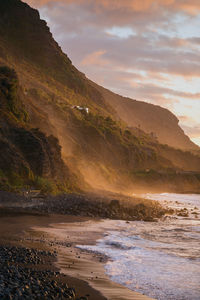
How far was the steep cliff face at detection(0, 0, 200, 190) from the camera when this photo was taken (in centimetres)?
3956

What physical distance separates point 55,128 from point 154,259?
55.7m

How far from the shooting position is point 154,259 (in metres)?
16.3

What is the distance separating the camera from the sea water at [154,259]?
1200 cm

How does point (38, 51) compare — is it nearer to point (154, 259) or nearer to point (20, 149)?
point (20, 149)

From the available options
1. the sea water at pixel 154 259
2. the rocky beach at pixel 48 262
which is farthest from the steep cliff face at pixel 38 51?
the rocky beach at pixel 48 262

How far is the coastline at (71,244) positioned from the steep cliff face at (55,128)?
10.5 m

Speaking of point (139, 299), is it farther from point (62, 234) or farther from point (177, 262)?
point (62, 234)

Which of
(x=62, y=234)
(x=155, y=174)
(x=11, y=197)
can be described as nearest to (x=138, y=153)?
(x=155, y=174)

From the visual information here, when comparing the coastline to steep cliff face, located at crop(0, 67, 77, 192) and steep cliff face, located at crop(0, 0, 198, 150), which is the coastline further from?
steep cliff face, located at crop(0, 0, 198, 150)

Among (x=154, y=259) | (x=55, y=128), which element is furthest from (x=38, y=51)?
(x=154, y=259)

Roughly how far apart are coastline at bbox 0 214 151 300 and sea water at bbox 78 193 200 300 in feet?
2.04

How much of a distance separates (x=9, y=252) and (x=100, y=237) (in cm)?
844

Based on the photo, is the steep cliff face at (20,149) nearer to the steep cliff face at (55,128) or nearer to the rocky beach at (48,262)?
the steep cliff face at (55,128)

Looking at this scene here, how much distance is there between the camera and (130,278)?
12.9 metres
